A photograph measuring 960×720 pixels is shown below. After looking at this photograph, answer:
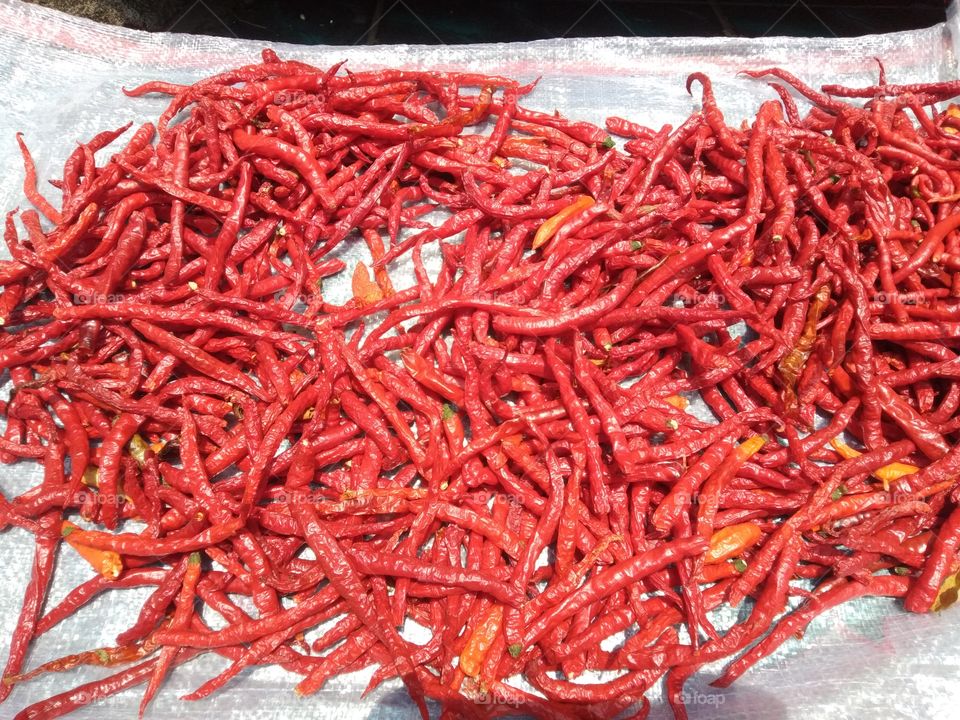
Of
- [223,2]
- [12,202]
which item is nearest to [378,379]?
[12,202]

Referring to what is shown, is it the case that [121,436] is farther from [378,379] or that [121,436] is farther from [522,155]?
[522,155]

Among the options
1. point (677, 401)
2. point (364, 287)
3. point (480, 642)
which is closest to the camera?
point (480, 642)

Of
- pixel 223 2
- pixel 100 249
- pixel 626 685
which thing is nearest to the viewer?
pixel 626 685

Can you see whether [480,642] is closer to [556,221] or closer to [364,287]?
[364,287]

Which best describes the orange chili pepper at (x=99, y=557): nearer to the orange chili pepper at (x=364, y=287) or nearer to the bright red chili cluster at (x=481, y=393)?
the bright red chili cluster at (x=481, y=393)

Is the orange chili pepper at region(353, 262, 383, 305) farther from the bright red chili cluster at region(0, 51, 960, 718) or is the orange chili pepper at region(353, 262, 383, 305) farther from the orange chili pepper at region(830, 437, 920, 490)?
the orange chili pepper at region(830, 437, 920, 490)

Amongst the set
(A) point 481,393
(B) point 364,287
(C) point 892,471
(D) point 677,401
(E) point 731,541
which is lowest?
(E) point 731,541

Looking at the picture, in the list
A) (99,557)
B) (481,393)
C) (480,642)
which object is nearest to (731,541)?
(480,642)

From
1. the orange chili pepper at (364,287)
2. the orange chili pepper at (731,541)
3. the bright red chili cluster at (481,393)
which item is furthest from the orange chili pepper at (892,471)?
the orange chili pepper at (364,287)
